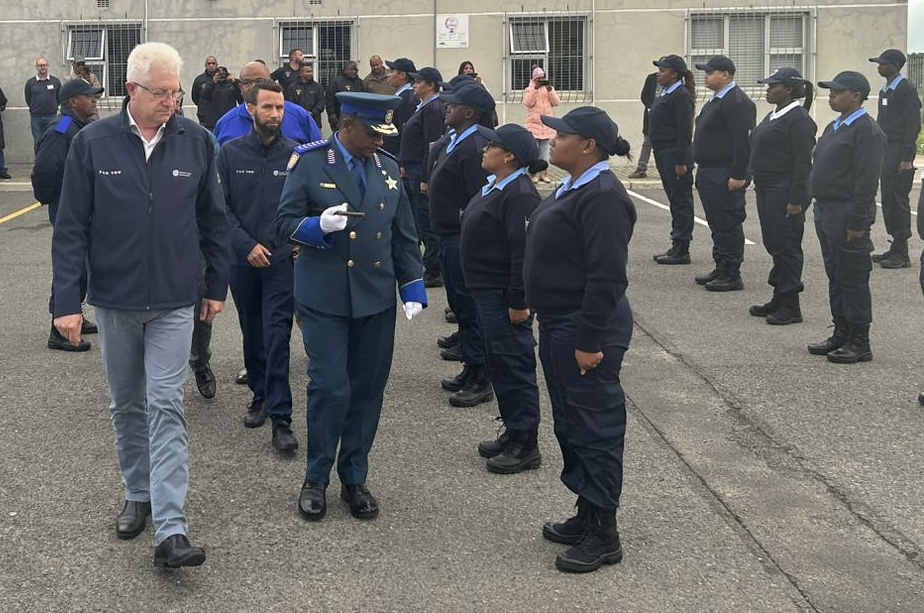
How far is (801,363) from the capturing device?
862 cm

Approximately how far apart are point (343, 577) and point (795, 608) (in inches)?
68.7

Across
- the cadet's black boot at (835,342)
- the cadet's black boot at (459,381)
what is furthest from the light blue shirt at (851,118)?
the cadet's black boot at (459,381)

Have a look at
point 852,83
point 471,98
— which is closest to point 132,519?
point 471,98

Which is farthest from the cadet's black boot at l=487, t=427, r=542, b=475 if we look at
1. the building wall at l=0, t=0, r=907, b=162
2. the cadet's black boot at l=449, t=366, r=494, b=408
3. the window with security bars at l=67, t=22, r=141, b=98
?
the window with security bars at l=67, t=22, r=141, b=98

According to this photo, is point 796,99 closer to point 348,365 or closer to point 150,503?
point 348,365

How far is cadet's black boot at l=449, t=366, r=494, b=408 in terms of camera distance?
762 centimetres

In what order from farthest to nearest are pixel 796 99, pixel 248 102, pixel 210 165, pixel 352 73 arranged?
pixel 352 73 → pixel 796 99 → pixel 248 102 → pixel 210 165

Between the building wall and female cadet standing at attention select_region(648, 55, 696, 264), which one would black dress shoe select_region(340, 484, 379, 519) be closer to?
female cadet standing at attention select_region(648, 55, 696, 264)

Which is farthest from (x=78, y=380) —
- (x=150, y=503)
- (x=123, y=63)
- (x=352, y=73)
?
(x=123, y=63)

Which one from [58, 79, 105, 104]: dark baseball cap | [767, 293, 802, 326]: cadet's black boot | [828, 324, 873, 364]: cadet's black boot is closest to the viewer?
[58, 79, 105, 104]: dark baseball cap

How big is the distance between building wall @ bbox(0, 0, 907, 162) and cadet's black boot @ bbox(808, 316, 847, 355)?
14949 millimetres

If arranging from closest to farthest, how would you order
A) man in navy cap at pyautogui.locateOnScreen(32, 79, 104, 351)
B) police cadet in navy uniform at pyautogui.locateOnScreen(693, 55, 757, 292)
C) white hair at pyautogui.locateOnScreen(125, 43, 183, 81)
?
white hair at pyautogui.locateOnScreen(125, 43, 183, 81) < man in navy cap at pyautogui.locateOnScreen(32, 79, 104, 351) < police cadet in navy uniform at pyautogui.locateOnScreen(693, 55, 757, 292)

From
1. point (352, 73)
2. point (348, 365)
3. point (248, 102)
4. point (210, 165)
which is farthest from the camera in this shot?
point (352, 73)

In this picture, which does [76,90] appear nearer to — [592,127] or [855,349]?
[592,127]
